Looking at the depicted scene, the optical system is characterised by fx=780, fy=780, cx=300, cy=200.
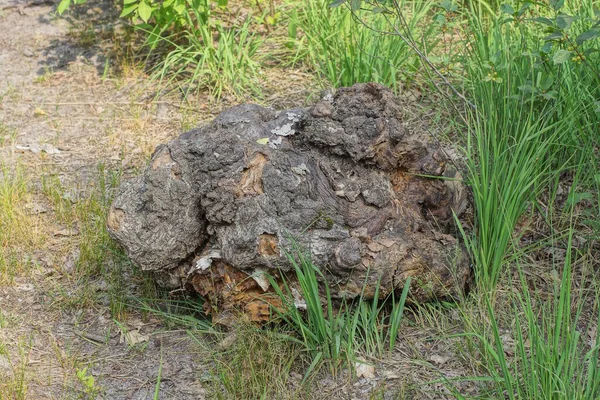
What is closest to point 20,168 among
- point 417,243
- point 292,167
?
point 292,167

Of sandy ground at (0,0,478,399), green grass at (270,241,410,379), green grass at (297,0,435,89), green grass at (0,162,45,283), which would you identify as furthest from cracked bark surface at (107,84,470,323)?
green grass at (297,0,435,89)

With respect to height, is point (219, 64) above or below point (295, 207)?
below

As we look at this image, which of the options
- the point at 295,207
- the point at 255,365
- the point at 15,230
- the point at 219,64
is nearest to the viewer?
the point at 255,365

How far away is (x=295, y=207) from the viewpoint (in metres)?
3.26

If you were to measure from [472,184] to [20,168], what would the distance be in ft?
9.01

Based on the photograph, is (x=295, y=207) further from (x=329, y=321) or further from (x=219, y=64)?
(x=219, y=64)

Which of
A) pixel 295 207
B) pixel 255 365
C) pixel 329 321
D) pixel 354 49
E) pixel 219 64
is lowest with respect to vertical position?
pixel 255 365

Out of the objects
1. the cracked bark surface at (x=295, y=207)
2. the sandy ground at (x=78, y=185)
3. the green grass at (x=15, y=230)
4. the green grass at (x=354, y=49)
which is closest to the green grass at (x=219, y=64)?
the sandy ground at (x=78, y=185)

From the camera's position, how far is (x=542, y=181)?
3.61m

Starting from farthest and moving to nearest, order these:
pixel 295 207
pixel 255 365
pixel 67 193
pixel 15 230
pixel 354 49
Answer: pixel 354 49
pixel 67 193
pixel 15 230
pixel 295 207
pixel 255 365

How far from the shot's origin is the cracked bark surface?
127 inches

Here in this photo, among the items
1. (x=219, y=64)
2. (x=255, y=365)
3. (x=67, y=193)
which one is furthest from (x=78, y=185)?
(x=255, y=365)

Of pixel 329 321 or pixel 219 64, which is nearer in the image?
pixel 329 321

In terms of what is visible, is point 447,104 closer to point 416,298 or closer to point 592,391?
→ point 416,298
